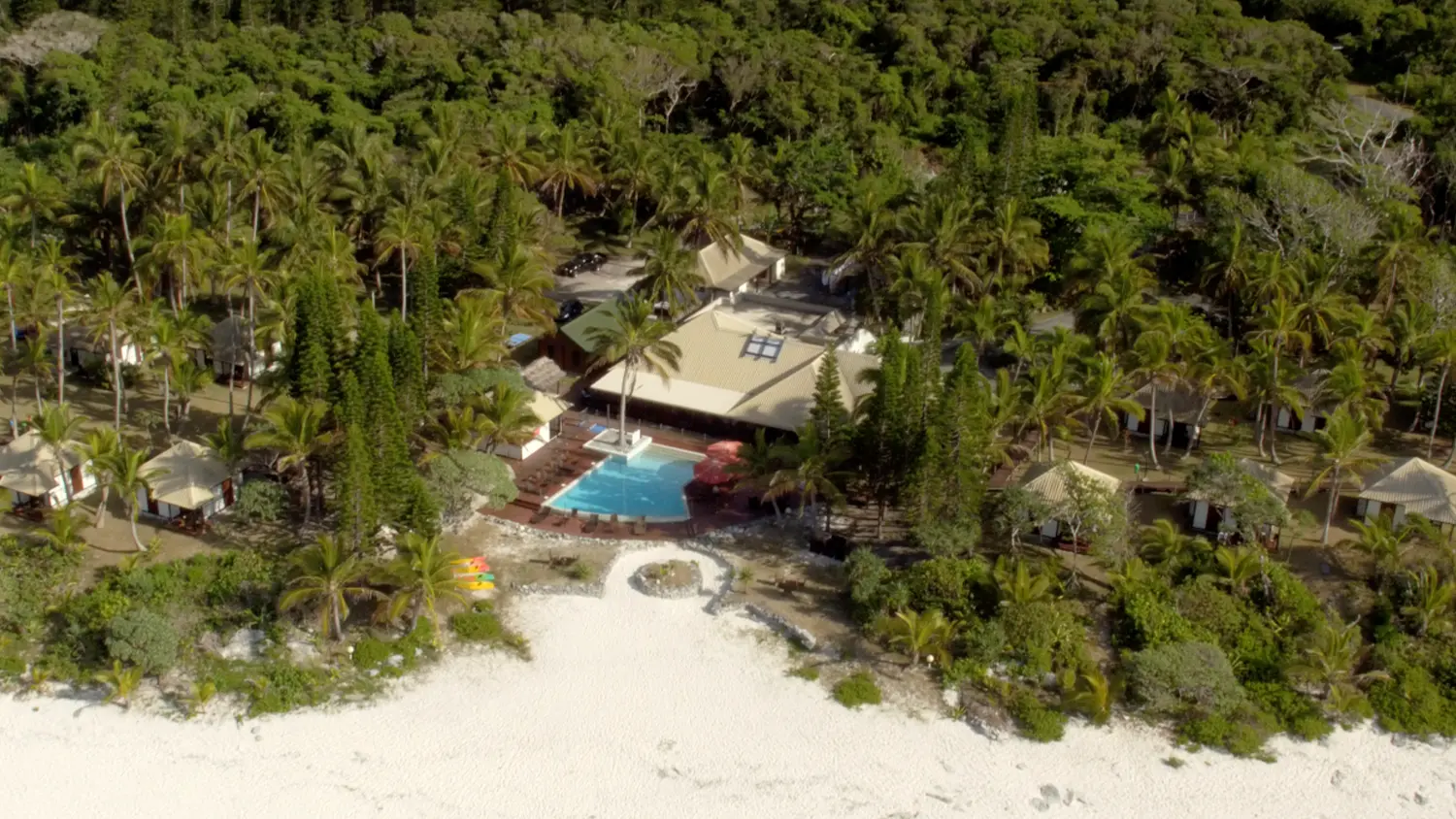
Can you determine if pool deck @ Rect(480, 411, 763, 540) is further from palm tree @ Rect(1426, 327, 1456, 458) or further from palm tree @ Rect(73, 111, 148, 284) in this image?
palm tree @ Rect(1426, 327, 1456, 458)

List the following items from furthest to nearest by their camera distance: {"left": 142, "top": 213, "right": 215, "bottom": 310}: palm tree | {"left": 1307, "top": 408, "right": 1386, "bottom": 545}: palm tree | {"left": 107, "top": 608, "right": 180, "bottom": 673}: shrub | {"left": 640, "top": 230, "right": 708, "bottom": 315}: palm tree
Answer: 1. {"left": 640, "top": 230, "right": 708, "bottom": 315}: palm tree
2. {"left": 142, "top": 213, "right": 215, "bottom": 310}: palm tree
3. {"left": 1307, "top": 408, "right": 1386, "bottom": 545}: palm tree
4. {"left": 107, "top": 608, "right": 180, "bottom": 673}: shrub

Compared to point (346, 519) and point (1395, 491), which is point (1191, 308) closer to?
point (1395, 491)

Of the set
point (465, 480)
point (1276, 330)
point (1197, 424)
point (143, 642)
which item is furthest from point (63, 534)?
point (1276, 330)

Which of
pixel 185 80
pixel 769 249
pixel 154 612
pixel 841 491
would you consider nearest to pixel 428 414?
pixel 154 612

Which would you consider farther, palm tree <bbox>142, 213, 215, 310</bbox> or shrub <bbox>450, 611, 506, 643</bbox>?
palm tree <bbox>142, 213, 215, 310</bbox>

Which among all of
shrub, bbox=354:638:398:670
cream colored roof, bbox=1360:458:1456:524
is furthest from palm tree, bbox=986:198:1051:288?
shrub, bbox=354:638:398:670

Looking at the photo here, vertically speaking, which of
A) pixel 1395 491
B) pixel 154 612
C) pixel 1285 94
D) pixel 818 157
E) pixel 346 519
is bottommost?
pixel 154 612

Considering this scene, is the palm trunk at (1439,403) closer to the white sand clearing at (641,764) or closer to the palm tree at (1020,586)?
the white sand clearing at (641,764)
